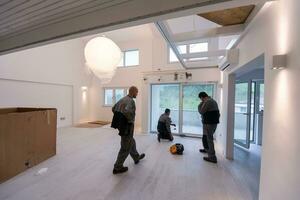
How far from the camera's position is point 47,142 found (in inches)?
142

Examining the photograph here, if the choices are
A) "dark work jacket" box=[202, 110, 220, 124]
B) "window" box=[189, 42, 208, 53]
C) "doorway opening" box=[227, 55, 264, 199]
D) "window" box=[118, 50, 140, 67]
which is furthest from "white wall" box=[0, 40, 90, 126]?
"doorway opening" box=[227, 55, 264, 199]

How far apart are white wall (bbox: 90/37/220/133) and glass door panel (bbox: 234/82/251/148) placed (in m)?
2.42

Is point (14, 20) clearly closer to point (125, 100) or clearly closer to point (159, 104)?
point (125, 100)

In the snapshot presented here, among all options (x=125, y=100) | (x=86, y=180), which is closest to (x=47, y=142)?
(x=86, y=180)

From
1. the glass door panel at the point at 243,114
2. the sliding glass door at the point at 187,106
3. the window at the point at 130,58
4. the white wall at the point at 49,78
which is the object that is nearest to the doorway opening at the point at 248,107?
the glass door panel at the point at 243,114

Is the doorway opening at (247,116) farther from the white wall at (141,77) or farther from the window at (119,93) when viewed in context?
the window at (119,93)

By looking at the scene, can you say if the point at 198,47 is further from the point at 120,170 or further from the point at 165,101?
the point at 120,170

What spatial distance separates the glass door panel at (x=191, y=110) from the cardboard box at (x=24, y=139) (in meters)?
4.17

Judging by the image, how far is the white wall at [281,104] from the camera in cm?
128

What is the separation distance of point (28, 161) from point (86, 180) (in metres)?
1.29

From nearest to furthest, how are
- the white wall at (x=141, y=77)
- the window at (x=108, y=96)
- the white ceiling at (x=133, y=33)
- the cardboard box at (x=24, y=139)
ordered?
the cardboard box at (x=24, y=139), the white wall at (x=141, y=77), the white ceiling at (x=133, y=33), the window at (x=108, y=96)

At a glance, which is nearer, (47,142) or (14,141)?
(14,141)

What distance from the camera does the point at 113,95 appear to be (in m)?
8.71

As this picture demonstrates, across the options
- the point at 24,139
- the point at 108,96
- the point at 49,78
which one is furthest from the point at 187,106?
the point at 49,78
